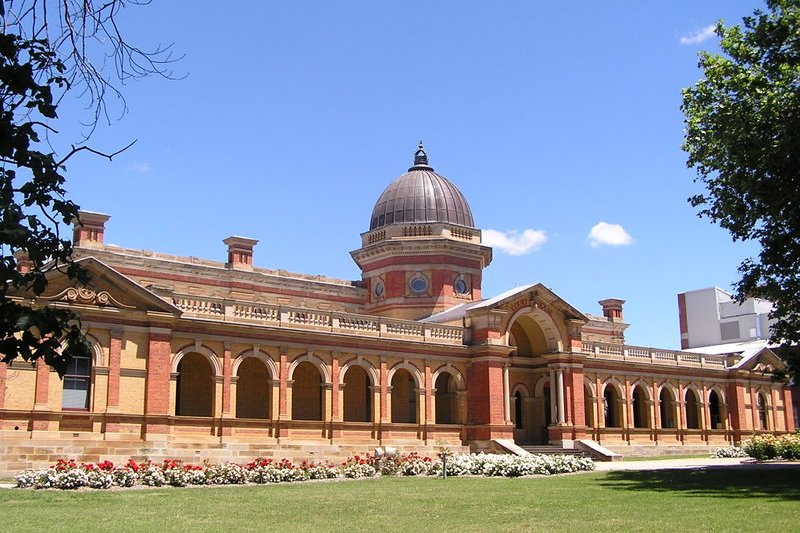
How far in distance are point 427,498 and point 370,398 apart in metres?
17.4

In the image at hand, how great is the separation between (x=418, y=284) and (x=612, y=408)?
13.2 meters

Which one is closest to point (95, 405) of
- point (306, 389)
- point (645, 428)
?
point (306, 389)

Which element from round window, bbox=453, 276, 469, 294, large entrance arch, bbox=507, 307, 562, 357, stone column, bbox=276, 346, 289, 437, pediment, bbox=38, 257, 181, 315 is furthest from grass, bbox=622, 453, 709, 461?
pediment, bbox=38, 257, 181, 315

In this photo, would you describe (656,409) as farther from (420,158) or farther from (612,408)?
(420,158)

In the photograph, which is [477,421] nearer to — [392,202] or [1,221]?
[392,202]

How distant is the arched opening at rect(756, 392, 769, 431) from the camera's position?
55025mm

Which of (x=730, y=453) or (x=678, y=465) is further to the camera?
(x=730, y=453)

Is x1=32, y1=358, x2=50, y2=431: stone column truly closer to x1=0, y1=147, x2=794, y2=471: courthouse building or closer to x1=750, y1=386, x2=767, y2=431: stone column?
x1=0, y1=147, x2=794, y2=471: courthouse building

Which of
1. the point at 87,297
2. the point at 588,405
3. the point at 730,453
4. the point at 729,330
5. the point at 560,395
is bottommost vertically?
the point at 730,453

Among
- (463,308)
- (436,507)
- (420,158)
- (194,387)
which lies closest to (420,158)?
(420,158)

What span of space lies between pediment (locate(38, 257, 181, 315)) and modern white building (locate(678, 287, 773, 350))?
5586 centimetres

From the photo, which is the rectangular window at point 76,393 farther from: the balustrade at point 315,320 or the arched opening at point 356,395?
the arched opening at point 356,395

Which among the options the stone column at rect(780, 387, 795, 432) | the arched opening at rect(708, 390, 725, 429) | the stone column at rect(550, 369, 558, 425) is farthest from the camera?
the stone column at rect(780, 387, 795, 432)

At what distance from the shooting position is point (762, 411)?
55.4 meters
